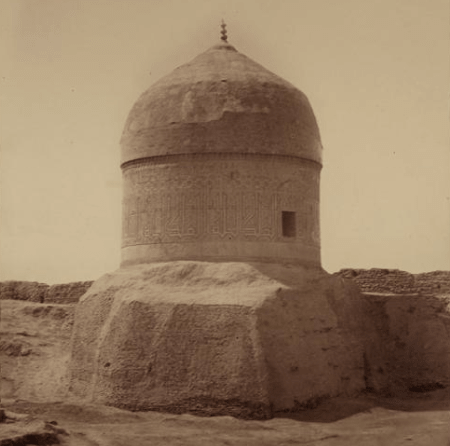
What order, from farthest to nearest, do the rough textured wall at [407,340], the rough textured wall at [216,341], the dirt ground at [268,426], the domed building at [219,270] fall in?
the rough textured wall at [407,340], the domed building at [219,270], the rough textured wall at [216,341], the dirt ground at [268,426]

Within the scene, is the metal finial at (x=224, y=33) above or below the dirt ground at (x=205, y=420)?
above

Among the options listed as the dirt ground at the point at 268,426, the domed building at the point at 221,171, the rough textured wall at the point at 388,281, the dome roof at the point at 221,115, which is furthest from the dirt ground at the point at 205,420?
the dome roof at the point at 221,115

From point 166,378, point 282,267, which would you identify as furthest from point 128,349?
point 282,267

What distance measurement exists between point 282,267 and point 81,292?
16.9 ft

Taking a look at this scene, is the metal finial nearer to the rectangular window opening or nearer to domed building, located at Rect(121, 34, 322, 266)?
domed building, located at Rect(121, 34, 322, 266)

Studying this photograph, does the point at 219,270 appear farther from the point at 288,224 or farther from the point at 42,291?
the point at 42,291

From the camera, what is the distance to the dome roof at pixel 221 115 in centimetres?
1227

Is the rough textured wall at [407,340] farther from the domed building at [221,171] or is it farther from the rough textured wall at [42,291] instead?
the rough textured wall at [42,291]

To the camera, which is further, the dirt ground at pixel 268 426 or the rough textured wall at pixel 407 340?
the rough textured wall at pixel 407 340

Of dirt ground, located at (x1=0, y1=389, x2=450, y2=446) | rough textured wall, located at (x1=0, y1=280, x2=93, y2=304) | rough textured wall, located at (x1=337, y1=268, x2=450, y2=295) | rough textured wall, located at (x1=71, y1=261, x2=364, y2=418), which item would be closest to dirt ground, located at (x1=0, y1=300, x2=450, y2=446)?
dirt ground, located at (x1=0, y1=389, x2=450, y2=446)

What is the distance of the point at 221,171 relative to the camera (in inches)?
482

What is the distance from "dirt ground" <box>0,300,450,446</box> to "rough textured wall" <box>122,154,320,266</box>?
2.45m

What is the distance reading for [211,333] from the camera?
432 inches

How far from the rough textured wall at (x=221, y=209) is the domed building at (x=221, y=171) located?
15mm
